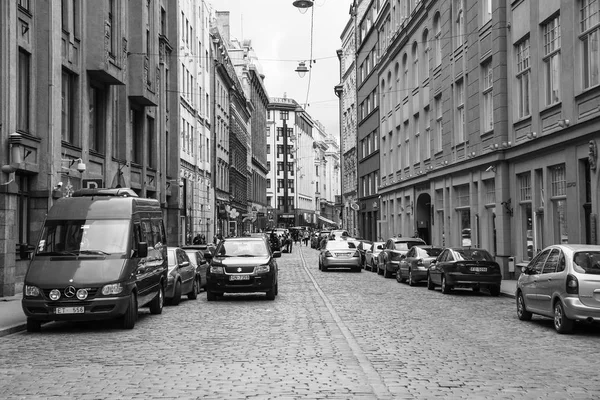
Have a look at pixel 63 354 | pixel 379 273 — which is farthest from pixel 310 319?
pixel 379 273

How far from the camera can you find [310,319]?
15.8 metres

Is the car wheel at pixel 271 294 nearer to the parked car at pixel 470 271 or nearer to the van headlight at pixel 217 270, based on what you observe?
the van headlight at pixel 217 270

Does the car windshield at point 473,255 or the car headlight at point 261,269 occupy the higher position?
the car windshield at point 473,255

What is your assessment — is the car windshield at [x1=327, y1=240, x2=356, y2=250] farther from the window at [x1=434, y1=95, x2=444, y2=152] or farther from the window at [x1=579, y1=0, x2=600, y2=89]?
the window at [x1=579, y1=0, x2=600, y2=89]

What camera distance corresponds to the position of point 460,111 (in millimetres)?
35531

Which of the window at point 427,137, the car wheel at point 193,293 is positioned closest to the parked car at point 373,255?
the window at point 427,137

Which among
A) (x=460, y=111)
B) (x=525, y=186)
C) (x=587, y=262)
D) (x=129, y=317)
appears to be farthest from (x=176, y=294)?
(x=460, y=111)

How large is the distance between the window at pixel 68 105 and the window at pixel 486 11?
1575 centimetres

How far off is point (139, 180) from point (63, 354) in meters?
26.0

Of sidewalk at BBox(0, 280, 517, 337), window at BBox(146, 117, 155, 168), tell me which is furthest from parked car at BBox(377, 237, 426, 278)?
window at BBox(146, 117, 155, 168)

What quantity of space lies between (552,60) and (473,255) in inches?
266

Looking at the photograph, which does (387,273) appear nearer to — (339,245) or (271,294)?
(339,245)

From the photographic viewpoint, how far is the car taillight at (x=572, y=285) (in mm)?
13305

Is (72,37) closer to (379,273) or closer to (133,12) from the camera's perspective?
(133,12)
